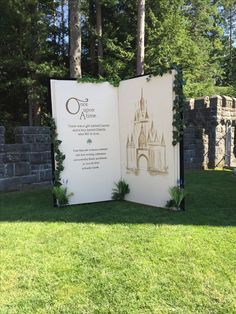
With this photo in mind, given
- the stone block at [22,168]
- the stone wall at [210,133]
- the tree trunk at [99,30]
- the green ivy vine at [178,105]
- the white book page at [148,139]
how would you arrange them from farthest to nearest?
the tree trunk at [99,30]
the stone wall at [210,133]
the stone block at [22,168]
the white book page at [148,139]
the green ivy vine at [178,105]

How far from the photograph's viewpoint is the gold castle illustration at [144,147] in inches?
235

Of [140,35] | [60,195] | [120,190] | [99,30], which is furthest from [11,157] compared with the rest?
[99,30]

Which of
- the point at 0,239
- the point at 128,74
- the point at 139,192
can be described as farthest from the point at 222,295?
the point at 128,74

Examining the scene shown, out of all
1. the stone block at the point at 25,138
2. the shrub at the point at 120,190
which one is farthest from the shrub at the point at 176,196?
the stone block at the point at 25,138

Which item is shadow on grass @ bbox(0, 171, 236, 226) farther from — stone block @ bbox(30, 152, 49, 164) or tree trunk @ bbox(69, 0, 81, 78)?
tree trunk @ bbox(69, 0, 81, 78)

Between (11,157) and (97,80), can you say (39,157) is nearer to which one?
(11,157)

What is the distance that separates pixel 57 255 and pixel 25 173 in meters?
4.26

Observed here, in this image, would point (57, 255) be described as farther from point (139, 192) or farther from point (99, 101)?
point (99, 101)

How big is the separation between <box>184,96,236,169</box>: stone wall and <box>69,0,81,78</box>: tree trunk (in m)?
3.85

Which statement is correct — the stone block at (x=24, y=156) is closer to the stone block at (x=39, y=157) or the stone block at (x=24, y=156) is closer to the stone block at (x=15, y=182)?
the stone block at (x=39, y=157)

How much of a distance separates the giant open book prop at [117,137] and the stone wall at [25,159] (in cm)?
184

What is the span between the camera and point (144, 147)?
6.27 metres

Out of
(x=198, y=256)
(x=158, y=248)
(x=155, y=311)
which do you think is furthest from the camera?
(x=158, y=248)

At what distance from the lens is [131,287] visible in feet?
10.3
